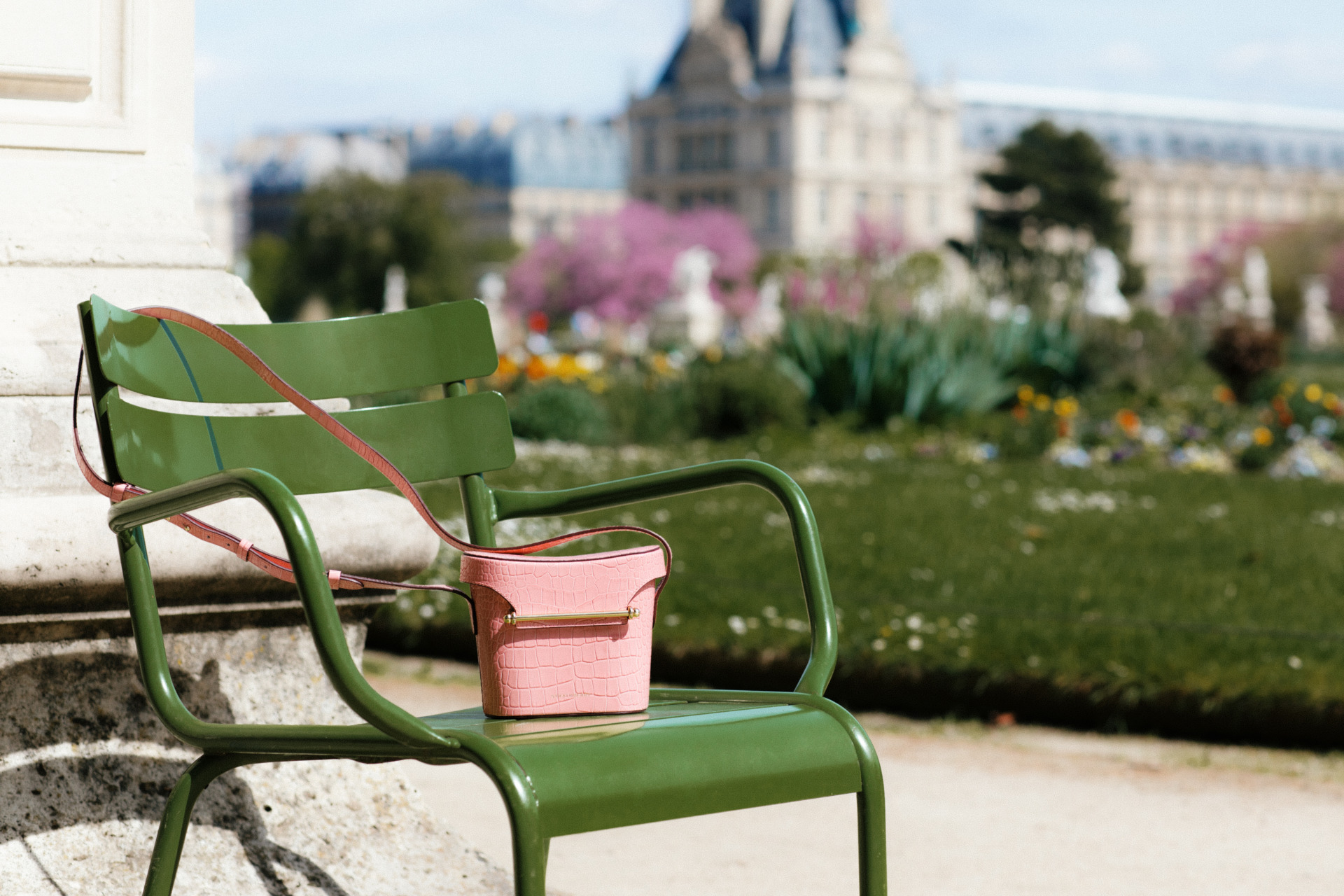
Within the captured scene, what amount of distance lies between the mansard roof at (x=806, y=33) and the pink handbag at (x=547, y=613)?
80322 millimetres

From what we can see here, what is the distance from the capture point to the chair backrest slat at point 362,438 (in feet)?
6.79

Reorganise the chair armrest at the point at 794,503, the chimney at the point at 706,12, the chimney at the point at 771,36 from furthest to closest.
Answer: the chimney at the point at 706,12, the chimney at the point at 771,36, the chair armrest at the point at 794,503

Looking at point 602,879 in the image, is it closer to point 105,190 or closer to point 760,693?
point 760,693

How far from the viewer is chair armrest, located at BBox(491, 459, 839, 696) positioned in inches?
75.5

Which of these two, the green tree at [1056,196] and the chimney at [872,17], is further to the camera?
the chimney at [872,17]

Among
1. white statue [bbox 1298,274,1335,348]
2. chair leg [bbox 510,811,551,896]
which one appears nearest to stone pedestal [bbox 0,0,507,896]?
chair leg [bbox 510,811,551,896]

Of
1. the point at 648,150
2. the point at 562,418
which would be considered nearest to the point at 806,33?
the point at 648,150

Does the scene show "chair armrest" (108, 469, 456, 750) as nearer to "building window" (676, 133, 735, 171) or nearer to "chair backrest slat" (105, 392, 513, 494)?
"chair backrest slat" (105, 392, 513, 494)

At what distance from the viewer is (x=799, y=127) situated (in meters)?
80.8

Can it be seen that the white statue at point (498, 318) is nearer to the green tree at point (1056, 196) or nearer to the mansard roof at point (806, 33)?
the green tree at point (1056, 196)

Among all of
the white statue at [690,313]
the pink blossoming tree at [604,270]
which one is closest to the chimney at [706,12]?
the pink blossoming tree at [604,270]

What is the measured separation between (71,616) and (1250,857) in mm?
2100

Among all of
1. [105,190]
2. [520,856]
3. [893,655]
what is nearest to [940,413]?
[893,655]

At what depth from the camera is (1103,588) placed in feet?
15.7
